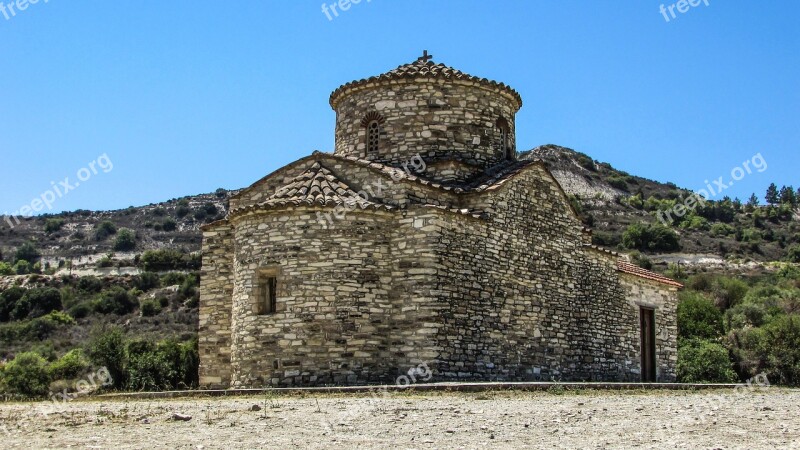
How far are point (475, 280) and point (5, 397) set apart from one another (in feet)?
32.3

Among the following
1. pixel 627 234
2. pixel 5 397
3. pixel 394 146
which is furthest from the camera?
pixel 627 234

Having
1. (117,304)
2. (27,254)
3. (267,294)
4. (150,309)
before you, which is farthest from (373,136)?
(27,254)

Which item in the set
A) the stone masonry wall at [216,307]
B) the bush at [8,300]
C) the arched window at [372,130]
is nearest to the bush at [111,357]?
the stone masonry wall at [216,307]

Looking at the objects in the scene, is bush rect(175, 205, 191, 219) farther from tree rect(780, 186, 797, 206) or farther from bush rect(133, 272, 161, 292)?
tree rect(780, 186, 797, 206)

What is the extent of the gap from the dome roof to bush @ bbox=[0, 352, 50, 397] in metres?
10.1

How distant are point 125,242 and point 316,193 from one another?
47937mm

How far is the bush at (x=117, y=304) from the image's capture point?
48.3 m

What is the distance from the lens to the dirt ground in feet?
27.5

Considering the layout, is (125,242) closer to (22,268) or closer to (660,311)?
(22,268)

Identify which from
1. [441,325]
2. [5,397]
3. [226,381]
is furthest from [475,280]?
[5,397]

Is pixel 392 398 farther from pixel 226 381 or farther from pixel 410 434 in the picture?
pixel 226 381

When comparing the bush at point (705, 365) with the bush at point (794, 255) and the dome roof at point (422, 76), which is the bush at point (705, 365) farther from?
the bush at point (794, 255)

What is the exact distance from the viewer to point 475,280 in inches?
645

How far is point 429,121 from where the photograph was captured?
61.4ft
